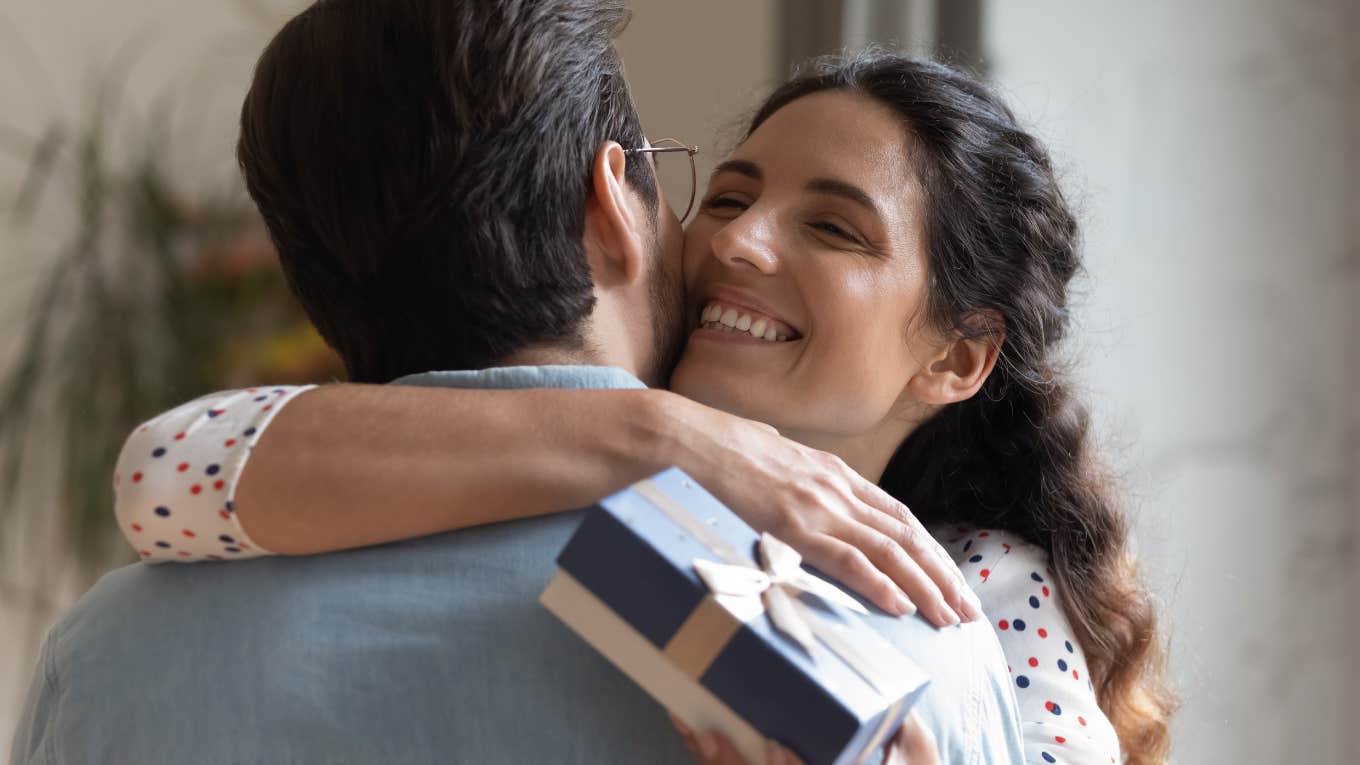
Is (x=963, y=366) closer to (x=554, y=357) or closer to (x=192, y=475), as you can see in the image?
(x=554, y=357)

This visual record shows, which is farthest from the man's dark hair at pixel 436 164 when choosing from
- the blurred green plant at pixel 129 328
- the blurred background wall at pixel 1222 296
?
the blurred green plant at pixel 129 328

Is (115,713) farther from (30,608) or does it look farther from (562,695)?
(30,608)

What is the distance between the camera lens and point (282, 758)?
89 cm

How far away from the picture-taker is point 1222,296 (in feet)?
7.51

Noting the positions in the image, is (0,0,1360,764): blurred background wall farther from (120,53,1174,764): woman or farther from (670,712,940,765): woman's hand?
(670,712,940,765): woman's hand

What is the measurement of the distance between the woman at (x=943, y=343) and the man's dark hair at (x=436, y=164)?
44 centimetres

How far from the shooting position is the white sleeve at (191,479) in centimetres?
92

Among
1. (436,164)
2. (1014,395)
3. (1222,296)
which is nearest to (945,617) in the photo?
(436,164)

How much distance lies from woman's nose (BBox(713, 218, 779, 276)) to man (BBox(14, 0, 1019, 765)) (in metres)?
0.34

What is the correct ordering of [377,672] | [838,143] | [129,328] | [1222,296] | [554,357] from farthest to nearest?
[129,328]
[1222,296]
[838,143]
[554,357]
[377,672]

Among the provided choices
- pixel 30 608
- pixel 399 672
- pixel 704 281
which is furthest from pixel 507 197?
pixel 30 608

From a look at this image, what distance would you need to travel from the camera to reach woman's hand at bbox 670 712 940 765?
0.82 metres

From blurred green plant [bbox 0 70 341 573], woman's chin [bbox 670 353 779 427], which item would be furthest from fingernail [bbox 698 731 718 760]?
blurred green plant [bbox 0 70 341 573]

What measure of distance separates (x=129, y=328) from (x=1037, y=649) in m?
1.88
